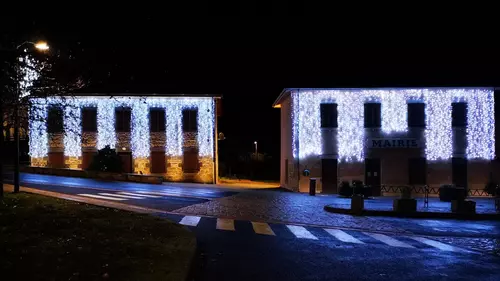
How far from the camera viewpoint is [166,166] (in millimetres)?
40250

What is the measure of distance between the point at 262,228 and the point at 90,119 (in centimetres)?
2793

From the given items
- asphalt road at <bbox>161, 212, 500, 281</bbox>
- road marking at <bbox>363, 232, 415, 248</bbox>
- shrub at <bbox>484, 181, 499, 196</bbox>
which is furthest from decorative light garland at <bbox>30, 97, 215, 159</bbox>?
asphalt road at <bbox>161, 212, 500, 281</bbox>

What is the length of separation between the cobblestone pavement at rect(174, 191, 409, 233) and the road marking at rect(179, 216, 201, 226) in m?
1.15

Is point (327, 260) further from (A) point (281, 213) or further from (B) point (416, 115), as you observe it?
(B) point (416, 115)

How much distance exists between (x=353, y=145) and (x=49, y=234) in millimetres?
27090

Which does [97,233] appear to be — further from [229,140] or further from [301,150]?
[229,140]

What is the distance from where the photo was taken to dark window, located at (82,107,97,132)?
39906mm

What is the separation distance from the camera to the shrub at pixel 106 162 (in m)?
36.9

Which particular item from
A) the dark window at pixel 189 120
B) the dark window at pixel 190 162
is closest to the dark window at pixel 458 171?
the dark window at pixel 190 162

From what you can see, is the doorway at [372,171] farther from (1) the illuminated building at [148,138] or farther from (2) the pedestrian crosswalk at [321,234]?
(2) the pedestrian crosswalk at [321,234]

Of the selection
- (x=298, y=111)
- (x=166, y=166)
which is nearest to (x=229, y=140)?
(x=166, y=166)

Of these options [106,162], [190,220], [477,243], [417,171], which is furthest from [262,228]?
[106,162]

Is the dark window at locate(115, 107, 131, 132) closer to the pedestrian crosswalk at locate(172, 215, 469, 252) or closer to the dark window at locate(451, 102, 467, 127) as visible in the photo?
the pedestrian crosswalk at locate(172, 215, 469, 252)

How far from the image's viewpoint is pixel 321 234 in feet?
47.4
